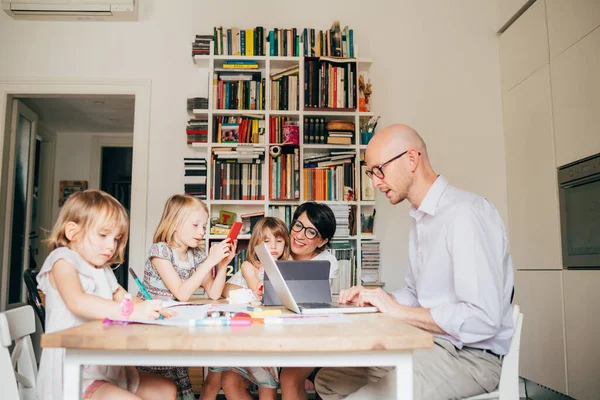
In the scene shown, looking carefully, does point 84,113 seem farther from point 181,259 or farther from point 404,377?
point 404,377

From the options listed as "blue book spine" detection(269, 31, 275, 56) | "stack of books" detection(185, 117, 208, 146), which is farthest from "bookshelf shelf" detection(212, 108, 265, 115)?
"blue book spine" detection(269, 31, 275, 56)

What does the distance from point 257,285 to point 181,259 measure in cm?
38

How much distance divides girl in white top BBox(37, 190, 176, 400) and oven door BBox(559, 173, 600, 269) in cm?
226

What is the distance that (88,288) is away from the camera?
153 centimetres

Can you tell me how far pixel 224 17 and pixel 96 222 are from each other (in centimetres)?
288

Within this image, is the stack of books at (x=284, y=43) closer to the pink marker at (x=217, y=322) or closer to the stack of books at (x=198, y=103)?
the stack of books at (x=198, y=103)

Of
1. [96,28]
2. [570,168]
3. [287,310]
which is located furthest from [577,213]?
[96,28]

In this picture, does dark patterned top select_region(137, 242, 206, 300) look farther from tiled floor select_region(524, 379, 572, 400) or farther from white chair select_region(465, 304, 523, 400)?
tiled floor select_region(524, 379, 572, 400)

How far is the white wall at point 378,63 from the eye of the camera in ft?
12.9

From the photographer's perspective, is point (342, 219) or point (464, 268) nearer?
point (464, 268)

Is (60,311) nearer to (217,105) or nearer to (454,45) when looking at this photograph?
(217,105)

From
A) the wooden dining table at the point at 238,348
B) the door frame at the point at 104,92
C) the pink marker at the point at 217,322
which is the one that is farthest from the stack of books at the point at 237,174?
the wooden dining table at the point at 238,348

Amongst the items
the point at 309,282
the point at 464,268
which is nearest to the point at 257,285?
the point at 309,282

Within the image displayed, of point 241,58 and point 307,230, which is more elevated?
point 241,58
